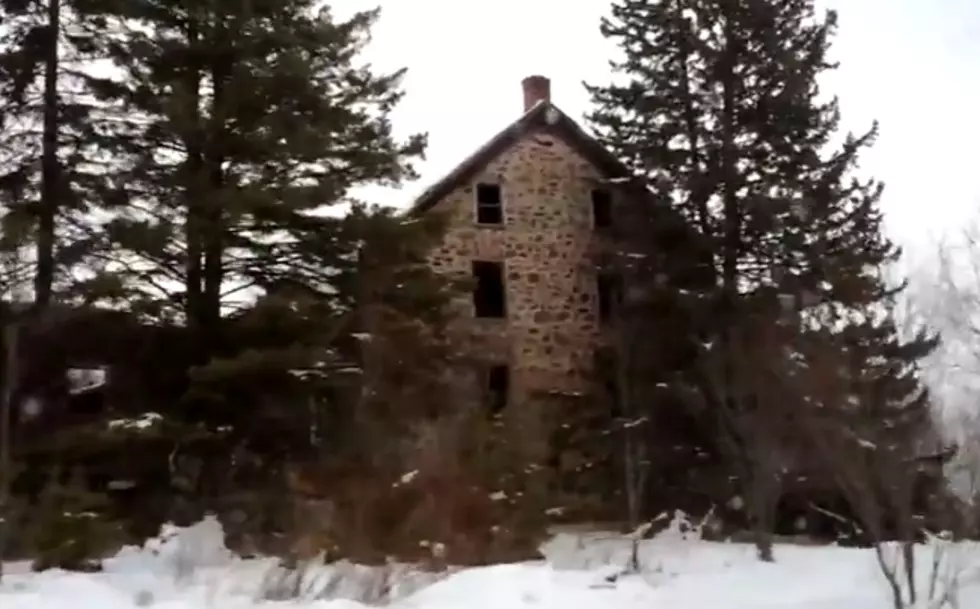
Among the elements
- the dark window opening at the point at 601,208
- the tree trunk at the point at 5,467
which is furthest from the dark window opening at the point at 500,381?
the tree trunk at the point at 5,467

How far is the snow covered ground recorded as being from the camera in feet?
30.6

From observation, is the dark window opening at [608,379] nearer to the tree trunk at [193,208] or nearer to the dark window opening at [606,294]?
the dark window opening at [606,294]

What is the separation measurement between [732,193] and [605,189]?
147 inches

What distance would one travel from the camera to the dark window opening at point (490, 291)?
71.5 feet

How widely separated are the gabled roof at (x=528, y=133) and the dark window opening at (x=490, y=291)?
1.67 metres

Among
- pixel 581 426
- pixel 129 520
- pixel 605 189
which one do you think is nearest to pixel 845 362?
pixel 129 520

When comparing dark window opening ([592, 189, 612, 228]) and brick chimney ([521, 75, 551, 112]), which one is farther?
brick chimney ([521, 75, 551, 112])

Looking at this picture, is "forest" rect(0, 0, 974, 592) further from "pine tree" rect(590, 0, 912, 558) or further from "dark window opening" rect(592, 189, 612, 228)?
"dark window opening" rect(592, 189, 612, 228)

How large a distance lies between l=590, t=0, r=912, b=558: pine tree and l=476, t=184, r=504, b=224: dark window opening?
260cm

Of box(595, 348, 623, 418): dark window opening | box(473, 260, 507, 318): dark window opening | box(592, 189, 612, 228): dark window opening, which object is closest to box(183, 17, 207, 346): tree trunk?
box(473, 260, 507, 318): dark window opening

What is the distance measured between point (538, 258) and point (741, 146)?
15.8 ft

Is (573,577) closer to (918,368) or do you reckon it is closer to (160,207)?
(918,368)

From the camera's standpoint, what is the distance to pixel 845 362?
34.9ft

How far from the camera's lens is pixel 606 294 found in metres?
22.5
